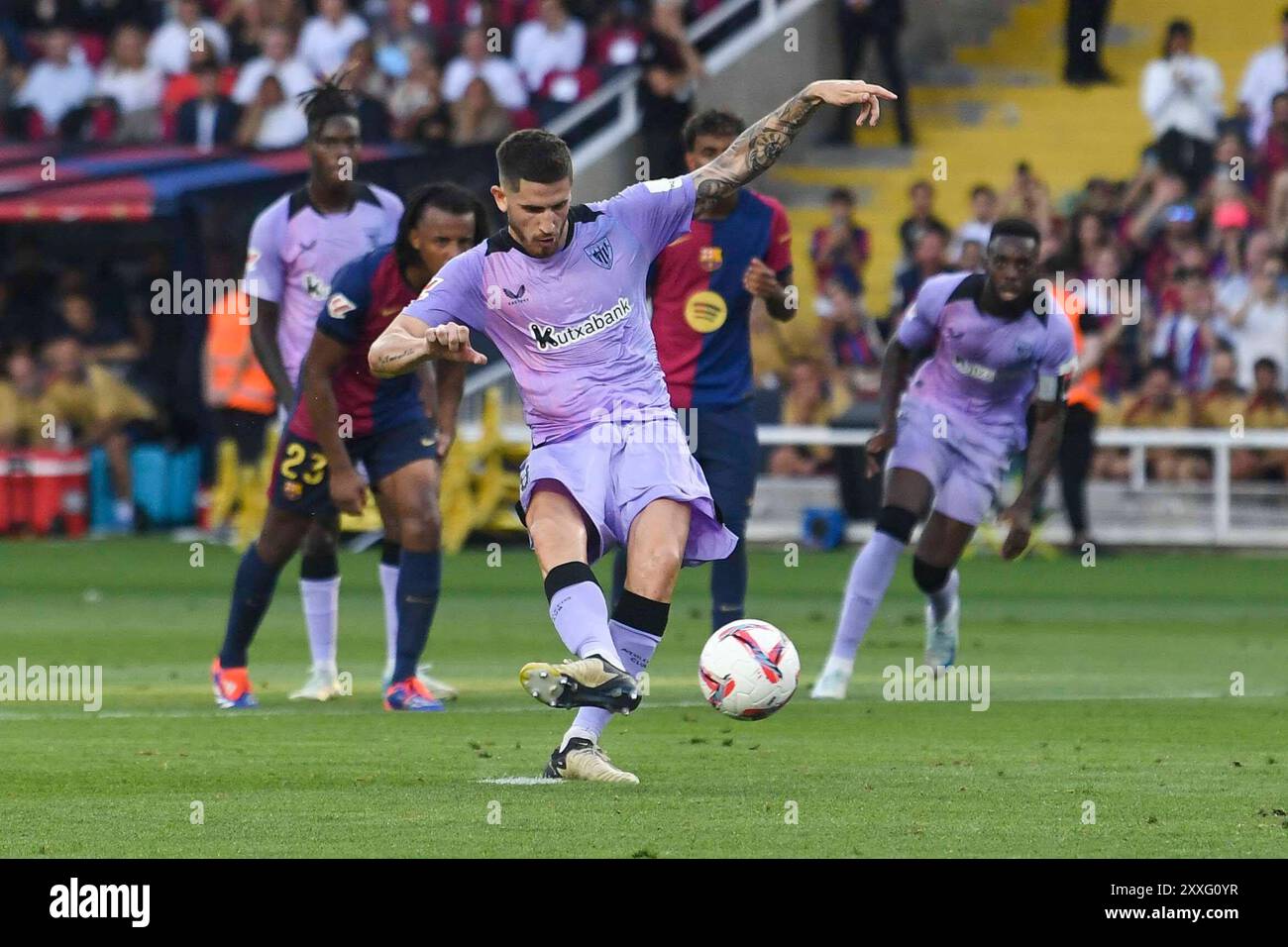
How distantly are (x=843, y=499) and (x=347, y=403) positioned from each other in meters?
11.0

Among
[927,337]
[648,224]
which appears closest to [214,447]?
[927,337]

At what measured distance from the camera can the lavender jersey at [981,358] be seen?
12172 millimetres

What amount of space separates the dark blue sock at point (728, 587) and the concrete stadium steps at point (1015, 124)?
44.5 feet

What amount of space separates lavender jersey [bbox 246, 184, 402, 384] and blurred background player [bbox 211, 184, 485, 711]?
0.78m

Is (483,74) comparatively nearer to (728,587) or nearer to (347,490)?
(728,587)

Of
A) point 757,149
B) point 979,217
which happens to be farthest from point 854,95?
point 979,217

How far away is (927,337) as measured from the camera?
12.4 meters

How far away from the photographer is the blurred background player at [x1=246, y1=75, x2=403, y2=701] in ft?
38.9

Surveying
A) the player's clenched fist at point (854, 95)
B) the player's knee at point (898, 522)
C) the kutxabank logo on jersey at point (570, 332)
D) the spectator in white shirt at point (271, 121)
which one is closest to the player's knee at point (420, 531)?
the player's knee at point (898, 522)

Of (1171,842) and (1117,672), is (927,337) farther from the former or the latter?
(1171,842)

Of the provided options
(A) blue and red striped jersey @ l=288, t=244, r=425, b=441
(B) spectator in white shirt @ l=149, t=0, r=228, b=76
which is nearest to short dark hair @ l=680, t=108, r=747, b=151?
(A) blue and red striped jersey @ l=288, t=244, r=425, b=441

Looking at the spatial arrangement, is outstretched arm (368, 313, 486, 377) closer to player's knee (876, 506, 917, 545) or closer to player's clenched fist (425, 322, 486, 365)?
player's clenched fist (425, 322, 486, 365)

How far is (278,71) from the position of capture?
995 inches

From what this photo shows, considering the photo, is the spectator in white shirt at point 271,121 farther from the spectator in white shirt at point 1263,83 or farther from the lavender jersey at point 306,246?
the lavender jersey at point 306,246
